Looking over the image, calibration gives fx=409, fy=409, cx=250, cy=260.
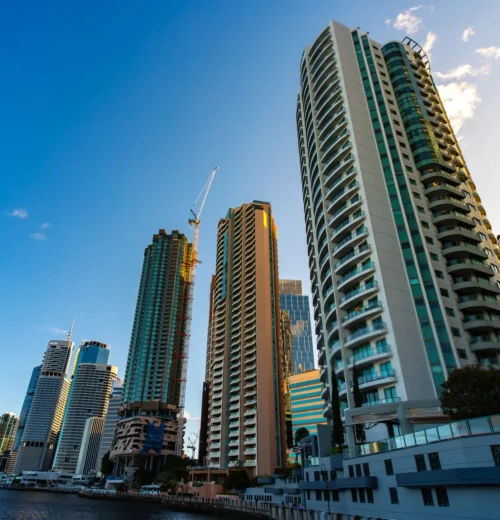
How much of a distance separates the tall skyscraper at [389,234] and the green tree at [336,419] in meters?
0.99

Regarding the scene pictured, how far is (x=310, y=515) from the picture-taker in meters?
43.8

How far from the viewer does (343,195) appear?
72.2 m

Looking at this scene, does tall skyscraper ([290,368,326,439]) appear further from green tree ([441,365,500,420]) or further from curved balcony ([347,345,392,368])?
green tree ([441,365,500,420])

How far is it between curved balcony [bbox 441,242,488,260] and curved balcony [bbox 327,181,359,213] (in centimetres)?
1748

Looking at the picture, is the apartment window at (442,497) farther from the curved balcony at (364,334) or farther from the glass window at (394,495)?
the curved balcony at (364,334)

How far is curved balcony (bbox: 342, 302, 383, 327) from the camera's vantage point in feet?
195

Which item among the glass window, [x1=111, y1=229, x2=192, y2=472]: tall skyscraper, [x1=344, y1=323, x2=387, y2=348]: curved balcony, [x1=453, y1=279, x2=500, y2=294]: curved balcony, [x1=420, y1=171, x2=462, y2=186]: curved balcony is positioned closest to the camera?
the glass window

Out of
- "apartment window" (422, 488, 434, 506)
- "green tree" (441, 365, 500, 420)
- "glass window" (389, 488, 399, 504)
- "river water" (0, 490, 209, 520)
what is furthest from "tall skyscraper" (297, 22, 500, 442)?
"river water" (0, 490, 209, 520)

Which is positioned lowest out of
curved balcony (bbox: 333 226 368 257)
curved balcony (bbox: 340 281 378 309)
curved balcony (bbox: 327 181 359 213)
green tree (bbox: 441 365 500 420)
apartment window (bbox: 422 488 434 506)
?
apartment window (bbox: 422 488 434 506)

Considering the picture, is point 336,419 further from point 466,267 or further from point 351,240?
point 466,267

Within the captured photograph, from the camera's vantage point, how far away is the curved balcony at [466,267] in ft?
209

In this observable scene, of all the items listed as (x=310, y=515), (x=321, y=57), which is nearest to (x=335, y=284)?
(x=310, y=515)

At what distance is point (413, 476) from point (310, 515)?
15.6m

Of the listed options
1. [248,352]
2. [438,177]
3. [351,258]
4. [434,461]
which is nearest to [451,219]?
[438,177]
